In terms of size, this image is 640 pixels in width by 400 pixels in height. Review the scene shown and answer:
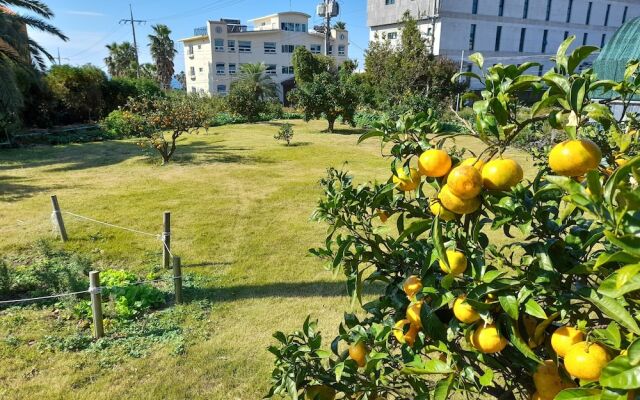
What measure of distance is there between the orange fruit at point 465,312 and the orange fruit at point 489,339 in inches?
1.5

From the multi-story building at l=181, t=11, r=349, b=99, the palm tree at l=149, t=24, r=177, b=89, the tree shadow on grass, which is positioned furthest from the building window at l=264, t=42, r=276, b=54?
the tree shadow on grass

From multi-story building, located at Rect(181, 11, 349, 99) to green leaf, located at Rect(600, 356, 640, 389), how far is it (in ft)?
152

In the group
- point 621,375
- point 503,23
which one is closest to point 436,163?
point 621,375

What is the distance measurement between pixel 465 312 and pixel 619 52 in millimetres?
14020

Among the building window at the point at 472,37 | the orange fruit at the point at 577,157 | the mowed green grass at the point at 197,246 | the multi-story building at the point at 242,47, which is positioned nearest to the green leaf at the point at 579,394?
the orange fruit at the point at 577,157

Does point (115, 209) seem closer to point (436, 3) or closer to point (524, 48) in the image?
point (436, 3)

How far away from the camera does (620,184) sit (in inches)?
32.7

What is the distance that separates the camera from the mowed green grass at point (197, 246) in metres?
3.57

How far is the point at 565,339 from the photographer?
111cm

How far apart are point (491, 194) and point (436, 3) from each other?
127ft

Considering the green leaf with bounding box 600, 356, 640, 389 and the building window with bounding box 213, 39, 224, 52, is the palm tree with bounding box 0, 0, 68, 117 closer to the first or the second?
the green leaf with bounding box 600, 356, 640, 389

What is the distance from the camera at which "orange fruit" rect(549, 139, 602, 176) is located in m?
1.00

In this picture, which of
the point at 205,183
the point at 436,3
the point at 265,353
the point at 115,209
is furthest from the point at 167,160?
the point at 436,3

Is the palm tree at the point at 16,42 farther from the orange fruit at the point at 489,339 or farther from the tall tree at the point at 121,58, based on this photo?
the tall tree at the point at 121,58
